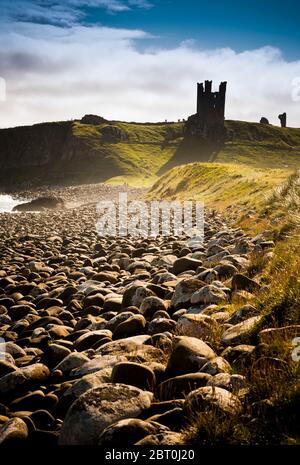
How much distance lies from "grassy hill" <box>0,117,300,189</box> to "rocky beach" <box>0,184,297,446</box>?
308 ft

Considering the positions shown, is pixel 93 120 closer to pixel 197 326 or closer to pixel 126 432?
pixel 197 326

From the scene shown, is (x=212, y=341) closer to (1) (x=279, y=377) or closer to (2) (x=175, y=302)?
(1) (x=279, y=377)

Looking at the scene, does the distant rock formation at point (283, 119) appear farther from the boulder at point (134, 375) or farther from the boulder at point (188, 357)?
the boulder at point (134, 375)

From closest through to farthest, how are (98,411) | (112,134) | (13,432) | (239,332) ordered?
(98,411), (13,432), (239,332), (112,134)

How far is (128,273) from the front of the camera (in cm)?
941

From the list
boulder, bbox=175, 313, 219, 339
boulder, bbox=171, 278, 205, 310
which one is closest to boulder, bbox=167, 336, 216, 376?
boulder, bbox=175, 313, 219, 339

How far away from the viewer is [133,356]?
3.92m

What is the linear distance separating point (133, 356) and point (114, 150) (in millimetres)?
128867

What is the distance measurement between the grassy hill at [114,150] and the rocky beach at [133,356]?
93.9m

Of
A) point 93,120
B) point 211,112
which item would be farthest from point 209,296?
point 93,120

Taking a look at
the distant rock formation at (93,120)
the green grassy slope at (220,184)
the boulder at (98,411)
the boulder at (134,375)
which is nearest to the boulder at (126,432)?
the boulder at (98,411)

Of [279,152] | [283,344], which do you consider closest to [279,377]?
[283,344]

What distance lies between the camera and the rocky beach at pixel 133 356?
2.71 metres
